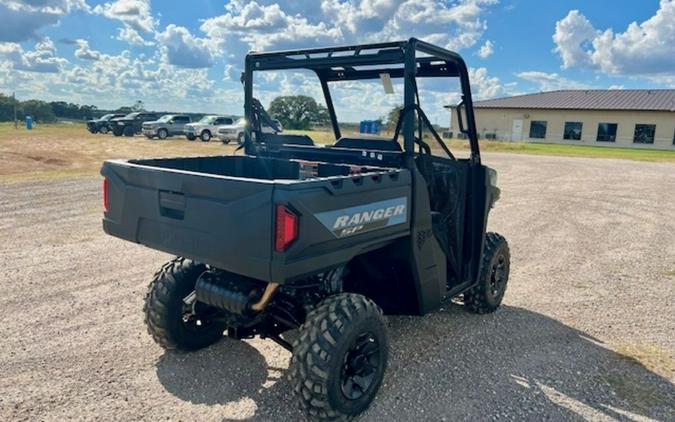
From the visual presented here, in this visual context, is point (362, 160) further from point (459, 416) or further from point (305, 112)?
point (459, 416)

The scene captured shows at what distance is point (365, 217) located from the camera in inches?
122

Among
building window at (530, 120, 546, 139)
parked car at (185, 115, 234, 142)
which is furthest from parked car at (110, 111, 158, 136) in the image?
building window at (530, 120, 546, 139)

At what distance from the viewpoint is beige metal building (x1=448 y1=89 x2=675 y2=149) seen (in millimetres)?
44000

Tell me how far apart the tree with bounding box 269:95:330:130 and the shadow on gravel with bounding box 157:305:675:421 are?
1.98 m

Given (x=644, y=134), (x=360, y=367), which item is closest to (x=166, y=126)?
(x=360, y=367)

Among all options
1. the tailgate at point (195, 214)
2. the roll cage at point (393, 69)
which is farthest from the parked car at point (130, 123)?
the tailgate at point (195, 214)

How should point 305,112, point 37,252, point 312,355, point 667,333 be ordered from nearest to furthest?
point 312,355 → point 667,333 → point 305,112 → point 37,252

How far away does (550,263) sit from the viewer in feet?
22.6

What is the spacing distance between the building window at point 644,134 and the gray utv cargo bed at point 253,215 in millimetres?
48539

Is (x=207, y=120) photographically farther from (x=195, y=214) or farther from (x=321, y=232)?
(x=321, y=232)

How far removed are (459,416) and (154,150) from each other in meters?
21.2

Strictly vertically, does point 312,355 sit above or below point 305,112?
below

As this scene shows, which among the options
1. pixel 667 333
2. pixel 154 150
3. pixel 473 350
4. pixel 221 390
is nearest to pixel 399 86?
pixel 473 350

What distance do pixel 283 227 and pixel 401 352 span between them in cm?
186
